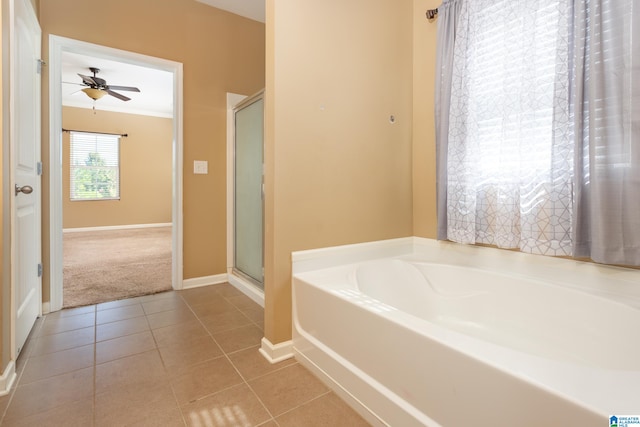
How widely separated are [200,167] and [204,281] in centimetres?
110

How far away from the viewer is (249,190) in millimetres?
2943

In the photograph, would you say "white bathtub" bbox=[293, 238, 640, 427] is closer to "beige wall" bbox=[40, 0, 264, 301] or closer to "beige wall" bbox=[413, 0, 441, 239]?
"beige wall" bbox=[413, 0, 441, 239]

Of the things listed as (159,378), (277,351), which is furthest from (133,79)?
(277,351)

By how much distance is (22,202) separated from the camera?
1.81 m

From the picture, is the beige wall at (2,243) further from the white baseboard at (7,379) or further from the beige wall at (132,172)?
the beige wall at (132,172)

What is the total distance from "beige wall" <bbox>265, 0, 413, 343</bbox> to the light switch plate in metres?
1.50

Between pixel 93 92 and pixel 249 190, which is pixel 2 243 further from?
pixel 93 92

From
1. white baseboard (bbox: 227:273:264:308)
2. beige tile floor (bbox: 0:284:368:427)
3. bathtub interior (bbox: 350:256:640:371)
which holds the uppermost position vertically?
bathtub interior (bbox: 350:256:640:371)

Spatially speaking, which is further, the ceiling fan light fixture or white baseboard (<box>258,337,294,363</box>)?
the ceiling fan light fixture

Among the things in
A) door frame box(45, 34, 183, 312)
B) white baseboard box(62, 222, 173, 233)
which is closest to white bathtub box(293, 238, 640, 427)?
door frame box(45, 34, 183, 312)

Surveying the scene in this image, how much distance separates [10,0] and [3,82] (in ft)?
1.46

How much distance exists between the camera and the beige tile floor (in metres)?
1.32

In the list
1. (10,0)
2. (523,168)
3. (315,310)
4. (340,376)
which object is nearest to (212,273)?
(315,310)

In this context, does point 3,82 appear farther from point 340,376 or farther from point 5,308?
point 340,376
